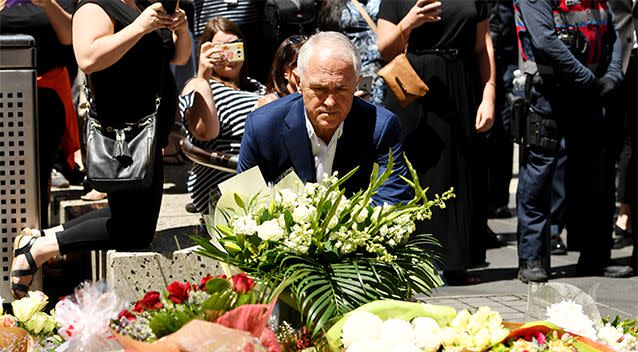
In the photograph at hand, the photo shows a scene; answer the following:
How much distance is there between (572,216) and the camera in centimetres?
794

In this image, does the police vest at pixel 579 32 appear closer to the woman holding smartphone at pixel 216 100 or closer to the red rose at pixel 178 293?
the woman holding smartphone at pixel 216 100

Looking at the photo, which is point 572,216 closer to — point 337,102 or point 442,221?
point 442,221

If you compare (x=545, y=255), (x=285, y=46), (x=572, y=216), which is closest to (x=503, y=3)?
(x=572, y=216)

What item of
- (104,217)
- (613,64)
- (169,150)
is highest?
(613,64)

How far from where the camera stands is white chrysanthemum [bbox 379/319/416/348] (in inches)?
111

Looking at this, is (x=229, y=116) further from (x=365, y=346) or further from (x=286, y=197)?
(x=365, y=346)

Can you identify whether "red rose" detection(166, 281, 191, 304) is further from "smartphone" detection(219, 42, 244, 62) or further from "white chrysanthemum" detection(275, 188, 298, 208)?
"smartphone" detection(219, 42, 244, 62)

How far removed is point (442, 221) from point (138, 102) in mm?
2275

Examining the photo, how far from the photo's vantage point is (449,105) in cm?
680

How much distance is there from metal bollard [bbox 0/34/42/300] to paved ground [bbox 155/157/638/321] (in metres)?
0.68

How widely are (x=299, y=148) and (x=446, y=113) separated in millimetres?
2675

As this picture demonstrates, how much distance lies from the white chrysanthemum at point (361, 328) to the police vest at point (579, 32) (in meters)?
4.41

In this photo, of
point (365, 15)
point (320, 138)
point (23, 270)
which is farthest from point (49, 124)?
point (320, 138)

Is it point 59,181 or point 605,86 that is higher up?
point 605,86
